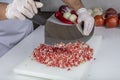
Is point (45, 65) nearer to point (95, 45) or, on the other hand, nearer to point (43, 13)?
point (95, 45)

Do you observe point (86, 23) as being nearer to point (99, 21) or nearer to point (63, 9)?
point (99, 21)

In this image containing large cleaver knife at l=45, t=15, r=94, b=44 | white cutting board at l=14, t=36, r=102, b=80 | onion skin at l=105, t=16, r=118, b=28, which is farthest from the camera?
onion skin at l=105, t=16, r=118, b=28

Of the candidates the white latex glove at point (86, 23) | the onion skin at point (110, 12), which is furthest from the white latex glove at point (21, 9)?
the onion skin at point (110, 12)

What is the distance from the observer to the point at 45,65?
96 cm

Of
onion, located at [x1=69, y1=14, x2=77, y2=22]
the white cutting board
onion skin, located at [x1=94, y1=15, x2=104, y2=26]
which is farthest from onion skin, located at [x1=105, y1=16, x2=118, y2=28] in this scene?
the white cutting board

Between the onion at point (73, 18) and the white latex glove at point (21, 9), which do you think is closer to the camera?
the white latex glove at point (21, 9)

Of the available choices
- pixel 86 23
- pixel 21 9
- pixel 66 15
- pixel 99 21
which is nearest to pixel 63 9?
pixel 66 15

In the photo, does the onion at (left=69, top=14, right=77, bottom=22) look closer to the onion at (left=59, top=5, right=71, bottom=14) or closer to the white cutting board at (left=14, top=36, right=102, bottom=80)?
the onion at (left=59, top=5, right=71, bottom=14)

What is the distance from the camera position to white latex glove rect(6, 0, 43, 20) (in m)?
0.92

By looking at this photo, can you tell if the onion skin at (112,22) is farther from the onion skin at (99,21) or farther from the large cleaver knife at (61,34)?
the large cleaver knife at (61,34)

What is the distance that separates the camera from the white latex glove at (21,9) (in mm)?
921

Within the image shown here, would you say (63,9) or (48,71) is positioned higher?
(63,9)

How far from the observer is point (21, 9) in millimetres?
919

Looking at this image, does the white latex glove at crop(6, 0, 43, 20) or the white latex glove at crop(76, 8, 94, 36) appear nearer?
the white latex glove at crop(6, 0, 43, 20)
